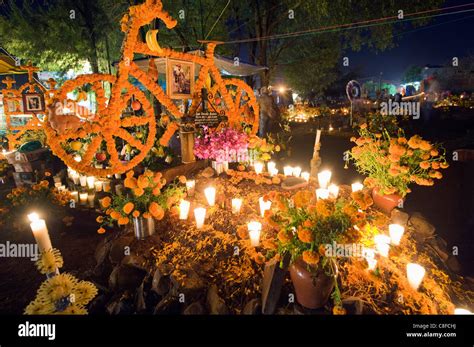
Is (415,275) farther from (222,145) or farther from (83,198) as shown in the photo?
(83,198)

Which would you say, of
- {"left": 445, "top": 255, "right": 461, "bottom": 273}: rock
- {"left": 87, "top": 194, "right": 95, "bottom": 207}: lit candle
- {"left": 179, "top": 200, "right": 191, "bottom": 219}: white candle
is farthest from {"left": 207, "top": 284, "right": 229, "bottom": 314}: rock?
{"left": 87, "top": 194, "right": 95, "bottom": 207}: lit candle

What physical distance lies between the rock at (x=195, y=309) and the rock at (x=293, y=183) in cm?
341

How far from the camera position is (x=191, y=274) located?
Result: 3.38m

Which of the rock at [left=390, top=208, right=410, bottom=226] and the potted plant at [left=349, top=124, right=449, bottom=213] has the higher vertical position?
the potted plant at [left=349, top=124, right=449, bottom=213]

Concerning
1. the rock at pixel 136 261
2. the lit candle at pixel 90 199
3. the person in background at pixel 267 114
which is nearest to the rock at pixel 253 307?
the rock at pixel 136 261

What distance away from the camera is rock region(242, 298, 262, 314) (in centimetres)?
282

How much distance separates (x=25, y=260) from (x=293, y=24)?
1594 centimetres

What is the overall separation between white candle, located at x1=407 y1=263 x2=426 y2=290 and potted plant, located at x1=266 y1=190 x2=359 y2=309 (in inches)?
41.5

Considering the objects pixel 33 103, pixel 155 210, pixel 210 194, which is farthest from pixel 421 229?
pixel 33 103

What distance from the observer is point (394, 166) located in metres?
4.43

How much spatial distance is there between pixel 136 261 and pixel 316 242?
2.64 m

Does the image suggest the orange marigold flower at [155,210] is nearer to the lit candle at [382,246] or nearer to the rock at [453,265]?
the lit candle at [382,246]

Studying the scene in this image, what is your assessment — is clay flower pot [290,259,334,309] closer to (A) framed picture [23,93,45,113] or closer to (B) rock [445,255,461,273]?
(B) rock [445,255,461,273]

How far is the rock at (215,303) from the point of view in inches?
116
